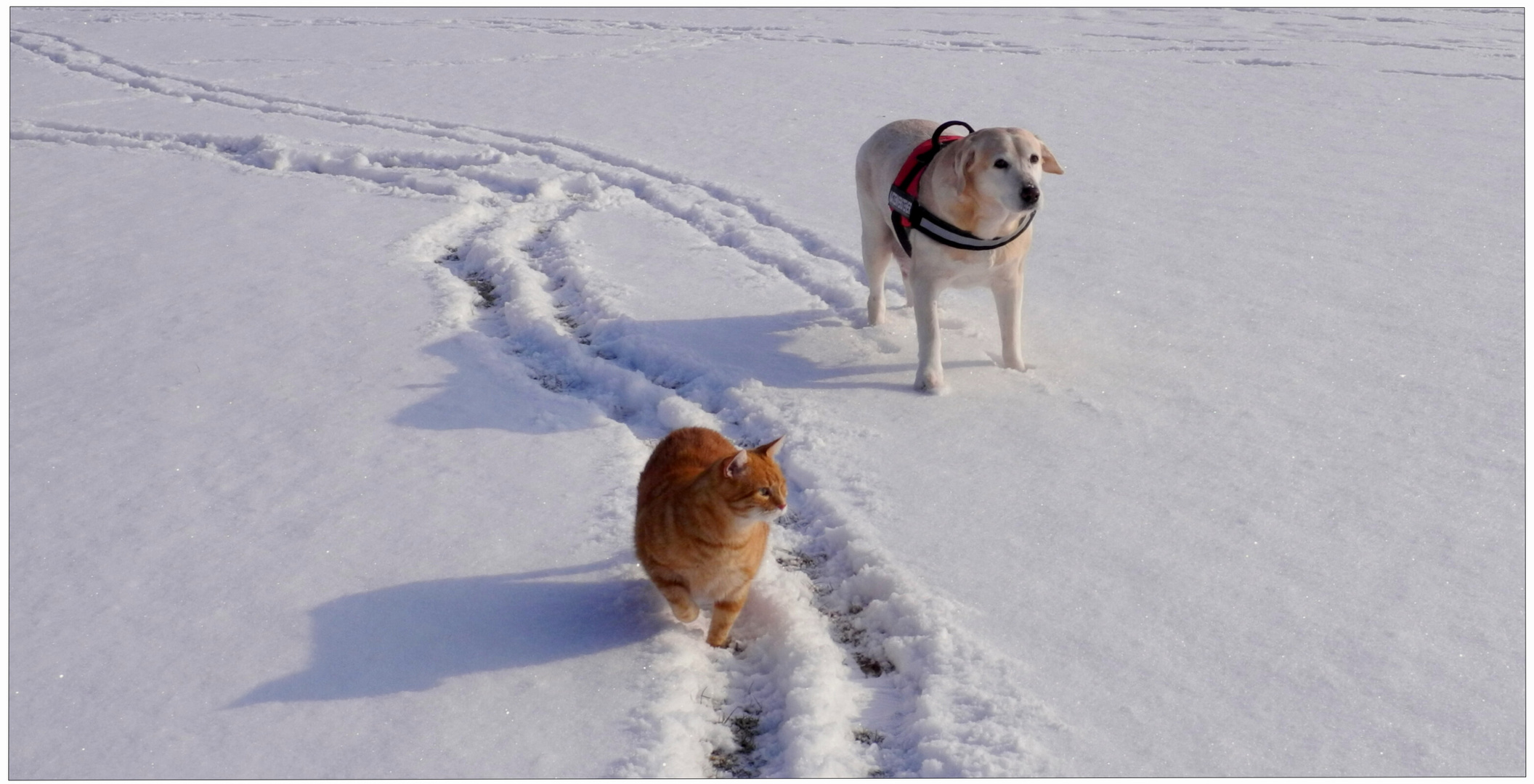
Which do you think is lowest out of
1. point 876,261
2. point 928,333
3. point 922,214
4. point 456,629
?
point 456,629

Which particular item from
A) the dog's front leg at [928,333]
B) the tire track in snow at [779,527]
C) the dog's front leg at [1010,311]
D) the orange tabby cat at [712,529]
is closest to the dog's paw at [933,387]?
the dog's front leg at [928,333]

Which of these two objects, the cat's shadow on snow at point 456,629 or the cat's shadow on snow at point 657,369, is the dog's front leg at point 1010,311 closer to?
the cat's shadow on snow at point 657,369

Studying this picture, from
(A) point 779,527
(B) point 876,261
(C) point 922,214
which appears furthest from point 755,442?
(B) point 876,261

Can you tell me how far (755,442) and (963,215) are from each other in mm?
1112

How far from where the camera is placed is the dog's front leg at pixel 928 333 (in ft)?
15.1

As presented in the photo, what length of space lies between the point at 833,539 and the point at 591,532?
705 mm

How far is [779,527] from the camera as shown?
12.2 ft

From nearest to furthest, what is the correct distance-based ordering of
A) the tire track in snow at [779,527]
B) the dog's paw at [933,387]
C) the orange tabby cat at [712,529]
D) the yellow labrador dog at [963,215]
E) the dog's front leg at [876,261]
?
1. the tire track in snow at [779,527]
2. the orange tabby cat at [712,529]
3. the yellow labrador dog at [963,215]
4. the dog's paw at [933,387]
5. the dog's front leg at [876,261]

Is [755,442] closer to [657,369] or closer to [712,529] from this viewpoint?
[657,369]

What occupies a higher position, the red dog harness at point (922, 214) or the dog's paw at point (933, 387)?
the red dog harness at point (922, 214)

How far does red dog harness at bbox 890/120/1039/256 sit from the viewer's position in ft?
14.6

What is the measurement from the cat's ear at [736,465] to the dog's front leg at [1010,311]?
198cm

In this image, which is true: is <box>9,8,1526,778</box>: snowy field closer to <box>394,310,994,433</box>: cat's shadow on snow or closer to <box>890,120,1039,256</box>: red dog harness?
<box>394,310,994,433</box>: cat's shadow on snow

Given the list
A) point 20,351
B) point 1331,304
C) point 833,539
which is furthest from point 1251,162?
point 20,351
